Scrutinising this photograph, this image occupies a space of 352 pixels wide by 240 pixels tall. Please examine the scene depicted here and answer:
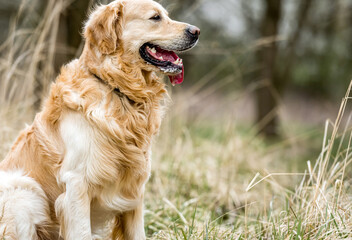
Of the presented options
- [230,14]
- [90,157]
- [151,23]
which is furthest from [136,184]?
[230,14]

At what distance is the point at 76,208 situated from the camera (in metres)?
2.53

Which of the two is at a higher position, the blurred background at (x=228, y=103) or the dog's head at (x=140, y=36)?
the dog's head at (x=140, y=36)

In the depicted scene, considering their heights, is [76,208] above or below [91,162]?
below

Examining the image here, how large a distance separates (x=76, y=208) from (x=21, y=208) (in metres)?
0.37

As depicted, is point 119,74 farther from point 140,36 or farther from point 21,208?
point 21,208

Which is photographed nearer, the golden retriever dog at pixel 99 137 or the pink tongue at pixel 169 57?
the golden retriever dog at pixel 99 137

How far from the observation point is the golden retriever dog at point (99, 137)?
A: 8.39ft

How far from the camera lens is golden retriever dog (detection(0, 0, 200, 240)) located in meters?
2.56

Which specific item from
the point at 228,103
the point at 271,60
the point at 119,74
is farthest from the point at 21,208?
the point at 271,60

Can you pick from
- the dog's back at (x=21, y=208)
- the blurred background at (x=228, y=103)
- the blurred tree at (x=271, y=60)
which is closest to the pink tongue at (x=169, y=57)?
the blurred background at (x=228, y=103)

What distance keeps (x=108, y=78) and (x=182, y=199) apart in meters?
1.95

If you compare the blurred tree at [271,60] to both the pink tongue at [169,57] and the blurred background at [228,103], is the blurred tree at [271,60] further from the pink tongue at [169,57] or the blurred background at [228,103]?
the pink tongue at [169,57]

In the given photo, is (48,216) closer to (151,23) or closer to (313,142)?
(151,23)

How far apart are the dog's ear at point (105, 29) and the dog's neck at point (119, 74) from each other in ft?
0.20
